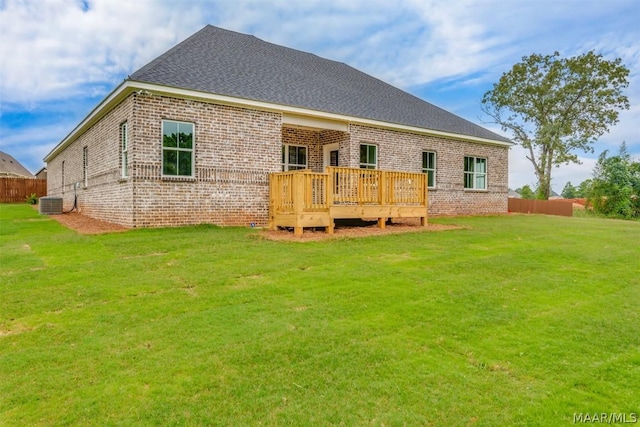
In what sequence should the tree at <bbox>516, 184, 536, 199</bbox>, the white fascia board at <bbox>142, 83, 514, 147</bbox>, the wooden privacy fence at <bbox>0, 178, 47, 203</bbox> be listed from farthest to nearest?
the tree at <bbox>516, 184, 536, 199</bbox> < the wooden privacy fence at <bbox>0, 178, 47, 203</bbox> < the white fascia board at <bbox>142, 83, 514, 147</bbox>

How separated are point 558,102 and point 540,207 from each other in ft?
41.1

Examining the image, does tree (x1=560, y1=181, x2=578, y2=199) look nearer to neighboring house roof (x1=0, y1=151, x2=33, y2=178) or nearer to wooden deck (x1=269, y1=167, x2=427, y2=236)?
wooden deck (x1=269, y1=167, x2=427, y2=236)

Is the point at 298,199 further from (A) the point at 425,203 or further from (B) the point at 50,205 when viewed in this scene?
(B) the point at 50,205

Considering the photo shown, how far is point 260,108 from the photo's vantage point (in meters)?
12.3

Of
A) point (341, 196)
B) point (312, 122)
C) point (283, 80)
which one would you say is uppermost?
point (283, 80)

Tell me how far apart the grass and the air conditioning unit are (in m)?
10.8

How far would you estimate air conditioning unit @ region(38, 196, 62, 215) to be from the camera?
16609 mm

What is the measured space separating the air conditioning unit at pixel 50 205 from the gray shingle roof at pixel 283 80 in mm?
8366

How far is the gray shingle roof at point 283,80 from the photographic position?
1192cm

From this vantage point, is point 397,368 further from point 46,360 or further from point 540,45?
point 540,45

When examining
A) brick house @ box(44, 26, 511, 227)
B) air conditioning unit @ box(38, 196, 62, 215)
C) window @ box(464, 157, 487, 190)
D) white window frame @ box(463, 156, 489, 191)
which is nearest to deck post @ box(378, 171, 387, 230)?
brick house @ box(44, 26, 511, 227)

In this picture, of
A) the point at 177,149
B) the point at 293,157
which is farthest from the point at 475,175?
the point at 177,149

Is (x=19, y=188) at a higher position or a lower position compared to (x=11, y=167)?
lower

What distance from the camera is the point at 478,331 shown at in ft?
13.5
